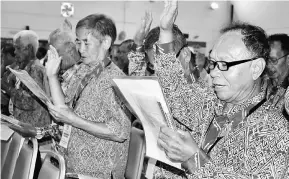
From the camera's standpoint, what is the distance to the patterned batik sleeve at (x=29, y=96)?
3594 millimetres

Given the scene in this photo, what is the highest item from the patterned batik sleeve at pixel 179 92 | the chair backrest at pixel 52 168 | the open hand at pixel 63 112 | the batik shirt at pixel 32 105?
the patterned batik sleeve at pixel 179 92

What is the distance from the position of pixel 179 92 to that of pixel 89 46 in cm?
82

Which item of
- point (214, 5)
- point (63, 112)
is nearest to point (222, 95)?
point (63, 112)

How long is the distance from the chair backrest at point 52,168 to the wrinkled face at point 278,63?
6.01 feet

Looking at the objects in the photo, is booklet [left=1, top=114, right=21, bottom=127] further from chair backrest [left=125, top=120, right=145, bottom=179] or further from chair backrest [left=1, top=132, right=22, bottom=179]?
chair backrest [left=125, top=120, right=145, bottom=179]

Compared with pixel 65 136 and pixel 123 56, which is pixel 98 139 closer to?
pixel 65 136

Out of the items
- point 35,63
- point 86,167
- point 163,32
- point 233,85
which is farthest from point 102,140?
point 35,63

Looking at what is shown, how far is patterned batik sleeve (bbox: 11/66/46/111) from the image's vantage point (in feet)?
11.8

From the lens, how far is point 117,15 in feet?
36.0

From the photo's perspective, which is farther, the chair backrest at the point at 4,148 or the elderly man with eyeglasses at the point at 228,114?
the chair backrest at the point at 4,148

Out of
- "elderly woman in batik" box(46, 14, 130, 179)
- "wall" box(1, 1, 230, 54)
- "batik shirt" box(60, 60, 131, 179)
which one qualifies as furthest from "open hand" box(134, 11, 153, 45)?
"wall" box(1, 1, 230, 54)

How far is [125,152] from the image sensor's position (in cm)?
237

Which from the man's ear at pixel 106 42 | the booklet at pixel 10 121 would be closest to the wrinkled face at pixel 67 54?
the booklet at pixel 10 121

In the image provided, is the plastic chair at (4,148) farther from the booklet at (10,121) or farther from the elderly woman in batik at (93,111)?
the elderly woman in batik at (93,111)
